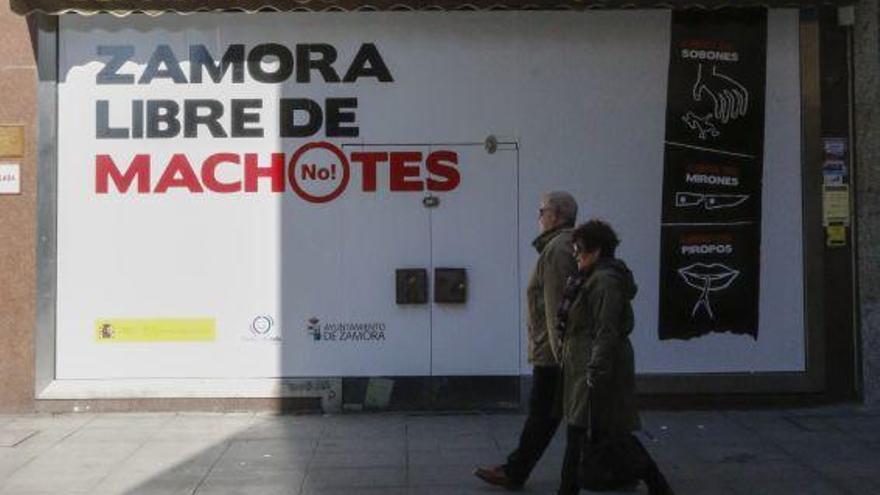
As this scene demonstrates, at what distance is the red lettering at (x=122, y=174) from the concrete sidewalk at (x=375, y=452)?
189 cm

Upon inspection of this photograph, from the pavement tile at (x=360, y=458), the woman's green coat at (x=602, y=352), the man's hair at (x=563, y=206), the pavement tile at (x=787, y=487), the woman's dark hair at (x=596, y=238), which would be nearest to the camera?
the woman's green coat at (x=602, y=352)

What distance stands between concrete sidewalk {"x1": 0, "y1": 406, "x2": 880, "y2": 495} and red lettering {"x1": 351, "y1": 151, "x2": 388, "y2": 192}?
1.92m

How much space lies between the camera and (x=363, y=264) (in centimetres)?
903

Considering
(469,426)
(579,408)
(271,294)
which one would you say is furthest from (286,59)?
(579,408)

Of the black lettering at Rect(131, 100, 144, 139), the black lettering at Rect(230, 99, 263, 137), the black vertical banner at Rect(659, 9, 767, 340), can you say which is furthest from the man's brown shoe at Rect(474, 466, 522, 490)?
the black lettering at Rect(131, 100, 144, 139)

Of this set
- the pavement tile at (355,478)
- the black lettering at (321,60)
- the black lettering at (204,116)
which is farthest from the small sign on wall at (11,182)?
the pavement tile at (355,478)

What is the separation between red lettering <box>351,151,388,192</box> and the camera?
9036 mm

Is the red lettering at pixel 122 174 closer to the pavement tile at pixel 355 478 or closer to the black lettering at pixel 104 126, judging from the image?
the black lettering at pixel 104 126

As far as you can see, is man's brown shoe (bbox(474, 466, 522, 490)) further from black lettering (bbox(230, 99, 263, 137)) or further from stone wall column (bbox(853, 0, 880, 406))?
stone wall column (bbox(853, 0, 880, 406))

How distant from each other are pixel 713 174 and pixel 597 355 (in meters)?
4.01

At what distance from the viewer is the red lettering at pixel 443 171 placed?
29.6 feet

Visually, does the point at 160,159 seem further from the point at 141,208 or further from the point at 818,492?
the point at 818,492

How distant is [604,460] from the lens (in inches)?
234

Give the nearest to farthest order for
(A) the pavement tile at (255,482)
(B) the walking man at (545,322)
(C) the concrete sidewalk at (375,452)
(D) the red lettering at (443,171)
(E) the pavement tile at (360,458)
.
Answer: (B) the walking man at (545,322) < (A) the pavement tile at (255,482) < (C) the concrete sidewalk at (375,452) < (E) the pavement tile at (360,458) < (D) the red lettering at (443,171)
